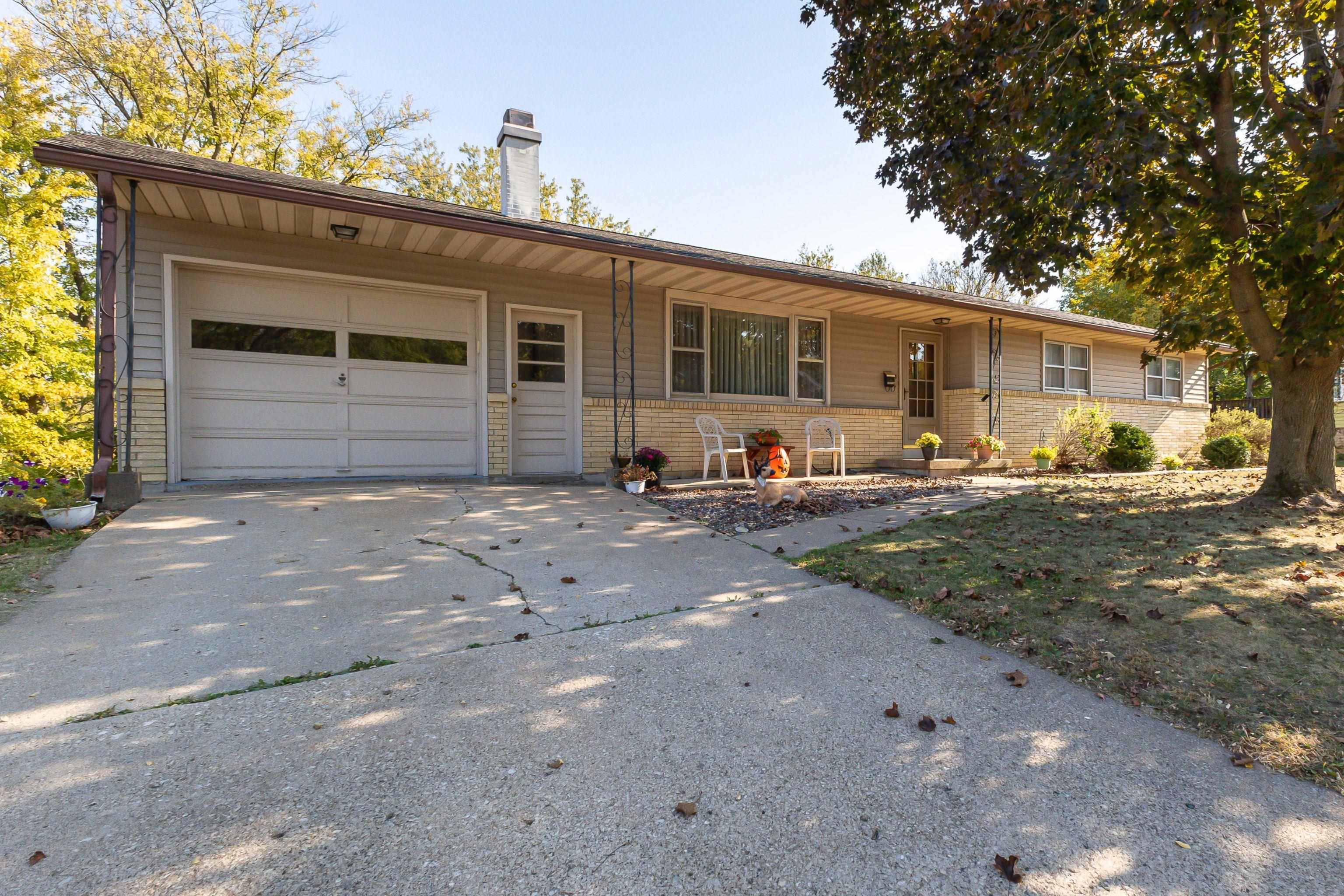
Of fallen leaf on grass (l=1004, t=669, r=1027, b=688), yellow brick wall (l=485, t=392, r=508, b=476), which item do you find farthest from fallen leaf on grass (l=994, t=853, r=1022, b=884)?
yellow brick wall (l=485, t=392, r=508, b=476)

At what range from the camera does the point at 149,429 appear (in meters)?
6.32

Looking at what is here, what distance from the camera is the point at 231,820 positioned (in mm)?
1718

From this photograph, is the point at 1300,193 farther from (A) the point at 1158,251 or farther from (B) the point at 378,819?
(B) the point at 378,819

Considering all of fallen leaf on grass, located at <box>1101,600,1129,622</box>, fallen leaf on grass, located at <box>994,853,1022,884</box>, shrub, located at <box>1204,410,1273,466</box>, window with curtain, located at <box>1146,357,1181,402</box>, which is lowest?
A: fallen leaf on grass, located at <box>994,853,1022,884</box>

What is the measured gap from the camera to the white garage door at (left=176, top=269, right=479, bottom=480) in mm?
6789

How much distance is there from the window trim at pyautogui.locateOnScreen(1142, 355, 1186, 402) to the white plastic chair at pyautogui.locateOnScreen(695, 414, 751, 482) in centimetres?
1088

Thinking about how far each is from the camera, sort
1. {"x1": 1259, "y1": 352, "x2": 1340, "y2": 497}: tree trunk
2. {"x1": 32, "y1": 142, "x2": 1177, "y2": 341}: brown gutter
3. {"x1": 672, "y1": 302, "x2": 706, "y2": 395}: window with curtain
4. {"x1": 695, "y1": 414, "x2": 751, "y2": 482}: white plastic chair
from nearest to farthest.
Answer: {"x1": 32, "y1": 142, "x2": 1177, "y2": 341}: brown gutter
{"x1": 1259, "y1": 352, "x2": 1340, "y2": 497}: tree trunk
{"x1": 695, "y1": 414, "x2": 751, "y2": 482}: white plastic chair
{"x1": 672, "y1": 302, "x2": 706, "y2": 395}: window with curtain

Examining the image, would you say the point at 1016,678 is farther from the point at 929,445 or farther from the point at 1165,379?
the point at 1165,379

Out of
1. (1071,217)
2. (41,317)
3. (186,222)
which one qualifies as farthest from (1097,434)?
(41,317)

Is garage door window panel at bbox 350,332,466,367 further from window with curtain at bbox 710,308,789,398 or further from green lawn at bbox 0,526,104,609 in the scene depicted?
window with curtain at bbox 710,308,789,398

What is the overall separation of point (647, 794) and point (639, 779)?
0.08 m

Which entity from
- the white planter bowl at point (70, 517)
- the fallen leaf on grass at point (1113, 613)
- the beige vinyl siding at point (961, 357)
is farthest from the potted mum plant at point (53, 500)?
the beige vinyl siding at point (961, 357)

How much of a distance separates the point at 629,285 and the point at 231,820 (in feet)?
25.5

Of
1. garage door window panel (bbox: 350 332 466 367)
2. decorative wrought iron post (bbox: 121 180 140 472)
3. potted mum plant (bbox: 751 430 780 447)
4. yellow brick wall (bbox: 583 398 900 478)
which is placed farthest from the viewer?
potted mum plant (bbox: 751 430 780 447)
